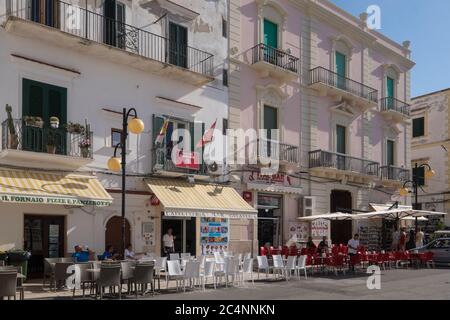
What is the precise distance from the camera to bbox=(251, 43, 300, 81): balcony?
21.2m

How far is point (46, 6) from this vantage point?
49.9 ft

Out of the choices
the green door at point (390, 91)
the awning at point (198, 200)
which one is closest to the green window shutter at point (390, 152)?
the green door at point (390, 91)

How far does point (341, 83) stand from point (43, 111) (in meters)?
15.4

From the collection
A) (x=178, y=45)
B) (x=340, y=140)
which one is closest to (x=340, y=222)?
(x=340, y=140)

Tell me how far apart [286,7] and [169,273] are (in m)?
14.2

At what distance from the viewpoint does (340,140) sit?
25906 mm

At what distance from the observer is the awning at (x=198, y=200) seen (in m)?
Answer: 16.6

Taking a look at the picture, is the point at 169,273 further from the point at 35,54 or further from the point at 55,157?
the point at 35,54

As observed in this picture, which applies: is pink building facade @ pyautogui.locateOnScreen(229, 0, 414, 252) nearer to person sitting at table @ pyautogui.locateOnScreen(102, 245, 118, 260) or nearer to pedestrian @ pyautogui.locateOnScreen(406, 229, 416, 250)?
pedestrian @ pyautogui.locateOnScreen(406, 229, 416, 250)

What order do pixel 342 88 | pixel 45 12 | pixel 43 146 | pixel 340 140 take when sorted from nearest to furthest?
pixel 43 146 → pixel 45 12 → pixel 342 88 → pixel 340 140

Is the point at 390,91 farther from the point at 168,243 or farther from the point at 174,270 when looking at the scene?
the point at 174,270

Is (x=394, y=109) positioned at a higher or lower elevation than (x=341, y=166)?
higher

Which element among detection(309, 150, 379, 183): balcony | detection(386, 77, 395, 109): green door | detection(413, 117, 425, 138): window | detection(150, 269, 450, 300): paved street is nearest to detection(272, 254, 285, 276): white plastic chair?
detection(150, 269, 450, 300): paved street

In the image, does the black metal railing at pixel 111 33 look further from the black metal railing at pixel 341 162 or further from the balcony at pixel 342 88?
the black metal railing at pixel 341 162
